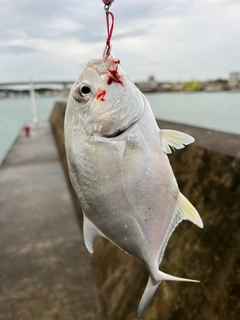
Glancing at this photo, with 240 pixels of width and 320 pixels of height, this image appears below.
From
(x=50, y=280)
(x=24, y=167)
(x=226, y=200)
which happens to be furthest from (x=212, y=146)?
(x=24, y=167)

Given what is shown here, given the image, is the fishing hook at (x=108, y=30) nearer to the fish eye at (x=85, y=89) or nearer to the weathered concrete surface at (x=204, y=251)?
the fish eye at (x=85, y=89)

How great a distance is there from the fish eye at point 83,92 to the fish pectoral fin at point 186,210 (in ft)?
2.15

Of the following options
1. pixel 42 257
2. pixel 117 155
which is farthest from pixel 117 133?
pixel 42 257

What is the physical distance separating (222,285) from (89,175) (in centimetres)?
131

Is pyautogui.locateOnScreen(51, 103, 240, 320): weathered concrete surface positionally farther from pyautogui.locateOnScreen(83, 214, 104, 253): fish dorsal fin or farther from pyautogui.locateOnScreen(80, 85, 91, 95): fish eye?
pyautogui.locateOnScreen(80, 85, 91, 95): fish eye

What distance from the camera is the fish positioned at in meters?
1.54

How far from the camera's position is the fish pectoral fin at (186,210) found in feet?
5.46

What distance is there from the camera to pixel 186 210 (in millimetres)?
1681

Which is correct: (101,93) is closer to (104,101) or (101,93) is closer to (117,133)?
(104,101)

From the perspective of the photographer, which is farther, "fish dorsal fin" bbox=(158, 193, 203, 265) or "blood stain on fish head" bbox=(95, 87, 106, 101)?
"fish dorsal fin" bbox=(158, 193, 203, 265)

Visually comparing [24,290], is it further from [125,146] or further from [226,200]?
[125,146]

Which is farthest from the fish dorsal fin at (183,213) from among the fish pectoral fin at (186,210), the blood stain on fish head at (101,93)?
the blood stain on fish head at (101,93)

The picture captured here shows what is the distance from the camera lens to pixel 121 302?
3.21 meters

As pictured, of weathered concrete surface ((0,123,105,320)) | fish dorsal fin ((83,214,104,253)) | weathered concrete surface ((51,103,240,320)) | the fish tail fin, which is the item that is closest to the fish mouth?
fish dorsal fin ((83,214,104,253))
